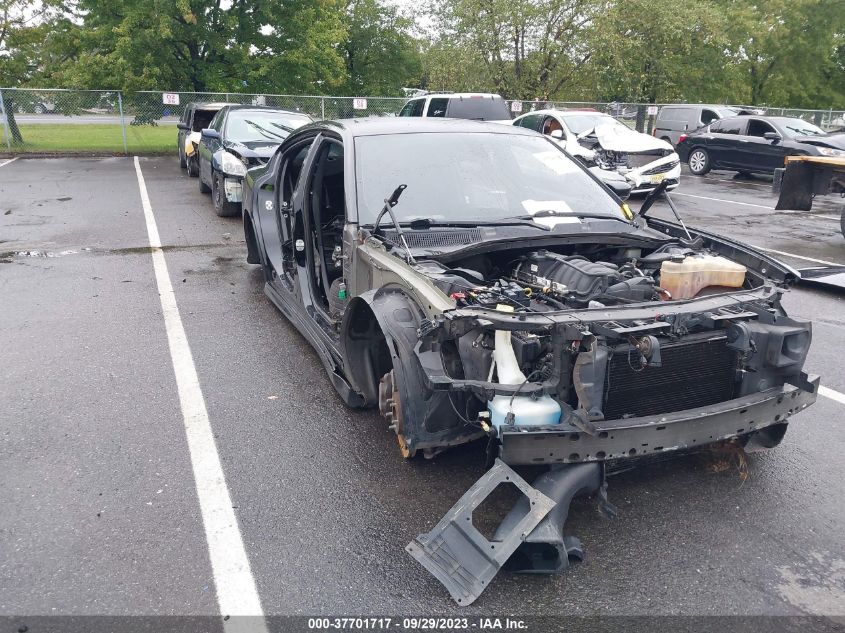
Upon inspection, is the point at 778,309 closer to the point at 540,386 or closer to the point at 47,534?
the point at 540,386

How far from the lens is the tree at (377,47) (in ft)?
106

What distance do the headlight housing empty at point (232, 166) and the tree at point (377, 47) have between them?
22.7 meters

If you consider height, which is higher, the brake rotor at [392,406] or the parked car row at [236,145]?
the parked car row at [236,145]

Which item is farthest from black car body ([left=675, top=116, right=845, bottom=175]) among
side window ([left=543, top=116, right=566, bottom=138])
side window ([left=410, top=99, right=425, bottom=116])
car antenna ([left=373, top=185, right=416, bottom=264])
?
car antenna ([left=373, top=185, right=416, bottom=264])

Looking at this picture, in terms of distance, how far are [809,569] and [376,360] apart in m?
2.31

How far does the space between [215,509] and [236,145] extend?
8.54 m

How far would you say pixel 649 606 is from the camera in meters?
2.70

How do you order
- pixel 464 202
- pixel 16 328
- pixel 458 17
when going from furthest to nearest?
pixel 458 17 → pixel 16 328 → pixel 464 202

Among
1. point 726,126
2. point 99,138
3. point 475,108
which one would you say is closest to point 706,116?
point 726,126

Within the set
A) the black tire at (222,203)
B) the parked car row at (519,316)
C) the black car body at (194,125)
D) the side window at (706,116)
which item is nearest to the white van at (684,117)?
the side window at (706,116)

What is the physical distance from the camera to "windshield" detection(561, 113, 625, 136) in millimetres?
14874

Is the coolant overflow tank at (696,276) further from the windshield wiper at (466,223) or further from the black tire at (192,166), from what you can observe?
the black tire at (192,166)

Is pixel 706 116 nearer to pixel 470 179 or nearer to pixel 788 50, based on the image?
pixel 788 50

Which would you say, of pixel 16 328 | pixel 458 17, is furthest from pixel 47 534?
pixel 458 17
